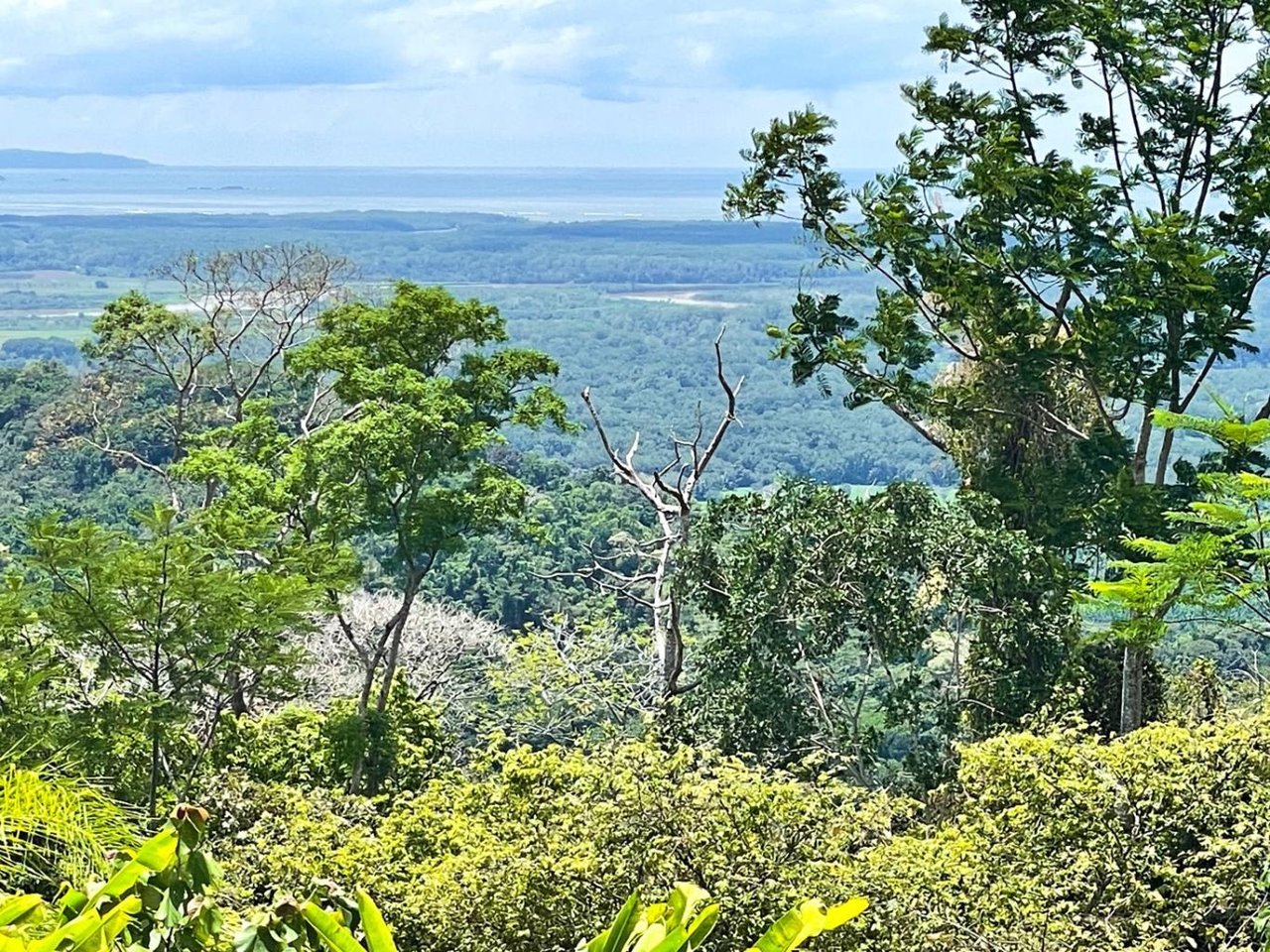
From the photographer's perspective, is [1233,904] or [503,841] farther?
[503,841]

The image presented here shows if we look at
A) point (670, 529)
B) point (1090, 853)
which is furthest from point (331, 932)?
point (670, 529)

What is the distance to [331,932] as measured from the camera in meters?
1.55

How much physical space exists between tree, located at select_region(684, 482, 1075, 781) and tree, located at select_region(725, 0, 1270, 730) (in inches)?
24.6

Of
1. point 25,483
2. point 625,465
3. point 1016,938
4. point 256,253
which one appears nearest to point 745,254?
point 25,483

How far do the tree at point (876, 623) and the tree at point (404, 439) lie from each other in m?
1.98

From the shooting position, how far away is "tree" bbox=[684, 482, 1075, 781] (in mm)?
8078

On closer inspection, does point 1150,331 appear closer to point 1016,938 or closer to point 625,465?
point 625,465

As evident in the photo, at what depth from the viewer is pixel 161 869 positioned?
1.80 meters

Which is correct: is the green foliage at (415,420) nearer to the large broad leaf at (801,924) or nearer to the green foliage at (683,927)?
the green foliage at (683,927)

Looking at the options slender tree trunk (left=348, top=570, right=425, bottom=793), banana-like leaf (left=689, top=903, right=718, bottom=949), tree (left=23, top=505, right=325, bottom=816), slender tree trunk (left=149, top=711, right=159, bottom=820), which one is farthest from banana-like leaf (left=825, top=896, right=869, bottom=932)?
slender tree trunk (left=348, top=570, right=425, bottom=793)

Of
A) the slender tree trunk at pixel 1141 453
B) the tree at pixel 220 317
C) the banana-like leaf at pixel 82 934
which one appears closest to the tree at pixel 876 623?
the slender tree trunk at pixel 1141 453

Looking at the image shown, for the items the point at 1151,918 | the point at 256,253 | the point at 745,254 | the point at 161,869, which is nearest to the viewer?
the point at 161,869

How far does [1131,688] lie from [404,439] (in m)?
4.63

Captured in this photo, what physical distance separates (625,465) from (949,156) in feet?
9.34
